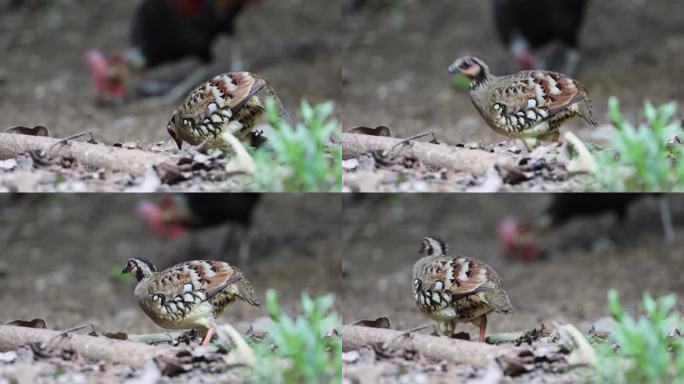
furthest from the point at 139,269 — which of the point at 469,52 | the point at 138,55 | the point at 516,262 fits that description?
the point at 469,52

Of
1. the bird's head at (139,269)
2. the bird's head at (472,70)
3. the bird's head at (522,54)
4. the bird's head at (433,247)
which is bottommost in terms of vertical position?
the bird's head at (139,269)

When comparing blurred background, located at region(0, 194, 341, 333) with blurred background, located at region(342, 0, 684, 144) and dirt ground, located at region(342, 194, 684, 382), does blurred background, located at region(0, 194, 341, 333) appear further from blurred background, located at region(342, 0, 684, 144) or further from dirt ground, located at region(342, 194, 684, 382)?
blurred background, located at region(342, 0, 684, 144)

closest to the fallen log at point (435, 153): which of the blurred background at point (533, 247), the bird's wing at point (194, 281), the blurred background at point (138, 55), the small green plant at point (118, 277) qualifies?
the bird's wing at point (194, 281)

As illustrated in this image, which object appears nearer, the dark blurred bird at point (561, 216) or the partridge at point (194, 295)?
the partridge at point (194, 295)

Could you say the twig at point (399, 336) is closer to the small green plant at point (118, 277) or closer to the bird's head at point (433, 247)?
the bird's head at point (433, 247)

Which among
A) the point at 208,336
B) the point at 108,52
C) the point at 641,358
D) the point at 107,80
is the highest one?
the point at 108,52

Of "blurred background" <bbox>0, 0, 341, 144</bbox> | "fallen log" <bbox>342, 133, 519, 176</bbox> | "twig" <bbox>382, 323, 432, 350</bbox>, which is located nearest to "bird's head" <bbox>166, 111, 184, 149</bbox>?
"blurred background" <bbox>0, 0, 341, 144</bbox>

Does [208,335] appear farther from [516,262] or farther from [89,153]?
[516,262]

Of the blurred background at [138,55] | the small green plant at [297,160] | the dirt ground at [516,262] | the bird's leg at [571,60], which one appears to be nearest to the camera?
the small green plant at [297,160]
